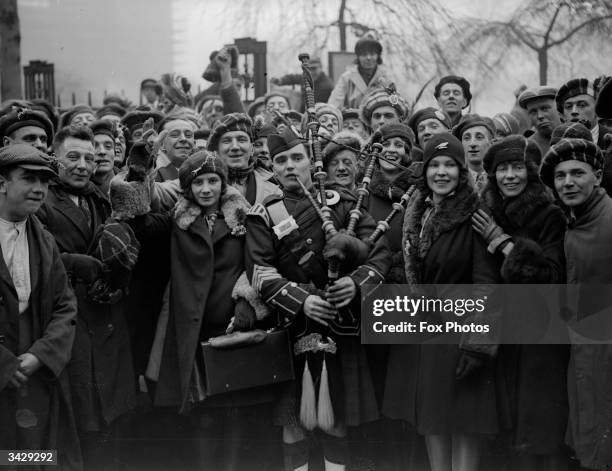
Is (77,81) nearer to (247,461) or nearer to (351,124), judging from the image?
(351,124)

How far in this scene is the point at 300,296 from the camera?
5.03m

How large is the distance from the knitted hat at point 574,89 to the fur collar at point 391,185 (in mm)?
1362

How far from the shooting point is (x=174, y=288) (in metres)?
5.44

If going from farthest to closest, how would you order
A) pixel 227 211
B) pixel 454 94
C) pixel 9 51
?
pixel 9 51
pixel 454 94
pixel 227 211

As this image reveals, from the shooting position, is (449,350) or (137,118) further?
(137,118)

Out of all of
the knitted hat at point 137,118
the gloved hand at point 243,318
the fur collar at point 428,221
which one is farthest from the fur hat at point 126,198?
the knitted hat at point 137,118

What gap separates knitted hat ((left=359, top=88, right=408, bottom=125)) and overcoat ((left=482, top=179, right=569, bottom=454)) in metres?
2.07

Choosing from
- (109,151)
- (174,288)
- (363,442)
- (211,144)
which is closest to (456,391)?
(363,442)

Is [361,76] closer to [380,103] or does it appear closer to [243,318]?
[380,103]

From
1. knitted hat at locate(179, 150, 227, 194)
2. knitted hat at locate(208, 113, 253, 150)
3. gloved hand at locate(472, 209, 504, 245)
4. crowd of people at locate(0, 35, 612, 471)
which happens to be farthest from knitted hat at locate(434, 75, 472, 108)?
knitted hat at locate(179, 150, 227, 194)

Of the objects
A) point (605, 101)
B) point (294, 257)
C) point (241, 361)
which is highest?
point (605, 101)

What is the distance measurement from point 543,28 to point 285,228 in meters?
2.98

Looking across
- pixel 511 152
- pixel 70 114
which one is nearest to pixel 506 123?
pixel 511 152

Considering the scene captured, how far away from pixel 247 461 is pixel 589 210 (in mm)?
2333
